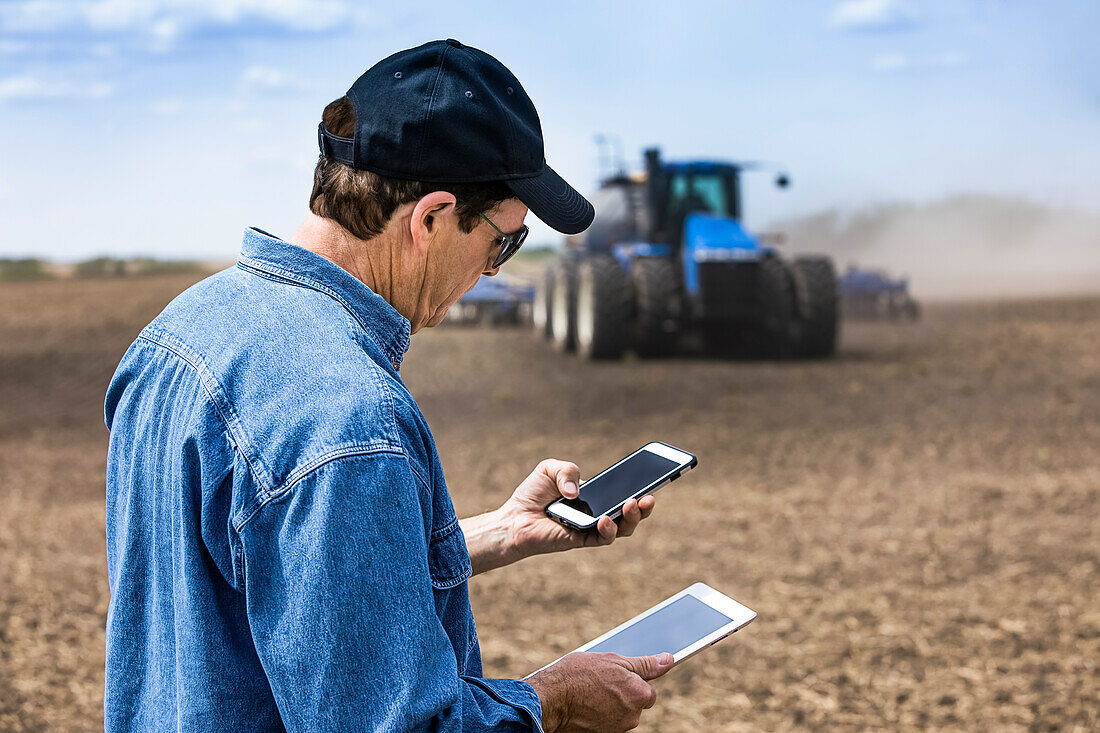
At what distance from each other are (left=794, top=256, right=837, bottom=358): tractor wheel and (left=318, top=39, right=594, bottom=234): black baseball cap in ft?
43.8

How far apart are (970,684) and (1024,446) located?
5.09 metres

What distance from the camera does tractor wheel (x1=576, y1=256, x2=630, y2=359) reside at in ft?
46.1

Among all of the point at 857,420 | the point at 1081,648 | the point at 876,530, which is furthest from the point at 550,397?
the point at 1081,648

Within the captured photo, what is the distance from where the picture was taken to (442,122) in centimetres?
141

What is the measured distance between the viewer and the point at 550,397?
12.2m

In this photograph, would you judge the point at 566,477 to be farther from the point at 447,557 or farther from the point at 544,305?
the point at 544,305

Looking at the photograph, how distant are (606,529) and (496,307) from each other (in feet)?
61.3

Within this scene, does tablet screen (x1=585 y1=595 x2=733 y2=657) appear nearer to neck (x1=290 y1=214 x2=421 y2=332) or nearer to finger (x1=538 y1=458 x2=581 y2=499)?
finger (x1=538 y1=458 x2=581 y2=499)

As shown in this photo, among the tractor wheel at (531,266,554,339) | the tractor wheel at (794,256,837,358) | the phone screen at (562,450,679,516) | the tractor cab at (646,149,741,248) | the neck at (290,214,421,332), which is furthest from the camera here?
the tractor wheel at (531,266,554,339)

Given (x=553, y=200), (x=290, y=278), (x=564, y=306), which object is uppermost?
(x=553, y=200)

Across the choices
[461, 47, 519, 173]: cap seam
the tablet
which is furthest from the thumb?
[461, 47, 519, 173]: cap seam

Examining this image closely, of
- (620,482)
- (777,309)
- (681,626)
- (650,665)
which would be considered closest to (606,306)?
(777,309)

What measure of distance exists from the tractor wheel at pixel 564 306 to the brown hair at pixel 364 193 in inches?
554

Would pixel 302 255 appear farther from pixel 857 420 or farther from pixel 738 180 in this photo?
pixel 738 180
